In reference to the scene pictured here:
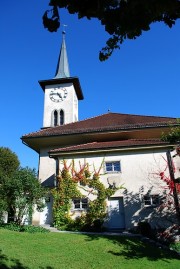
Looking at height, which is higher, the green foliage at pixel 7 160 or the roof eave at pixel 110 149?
the green foliage at pixel 7 160

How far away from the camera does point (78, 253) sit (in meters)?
11.4

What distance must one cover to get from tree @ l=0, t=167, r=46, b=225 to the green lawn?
200 centimetres

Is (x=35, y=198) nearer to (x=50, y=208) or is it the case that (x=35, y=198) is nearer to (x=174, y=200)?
(x=50, y=208)

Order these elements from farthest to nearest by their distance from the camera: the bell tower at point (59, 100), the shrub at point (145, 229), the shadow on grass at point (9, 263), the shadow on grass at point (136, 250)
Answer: the bell tower at point (59, 100) < the shrub at point (145, 229) < the shadow on grass at point (136, 250) < the shadow on grass at point (9, 263)

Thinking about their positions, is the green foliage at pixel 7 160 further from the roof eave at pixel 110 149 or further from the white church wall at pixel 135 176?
the white church wall at pixel 135 176

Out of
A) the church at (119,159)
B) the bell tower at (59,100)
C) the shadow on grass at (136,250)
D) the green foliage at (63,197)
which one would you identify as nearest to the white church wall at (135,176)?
the church at (119,159)

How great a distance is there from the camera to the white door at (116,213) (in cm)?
1741

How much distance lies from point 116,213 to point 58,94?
23.5 m

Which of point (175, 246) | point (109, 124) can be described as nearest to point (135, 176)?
point (175, 246)

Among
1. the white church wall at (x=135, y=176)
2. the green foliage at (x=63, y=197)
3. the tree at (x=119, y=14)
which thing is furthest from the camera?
the green foliage at (x=63, y=197)

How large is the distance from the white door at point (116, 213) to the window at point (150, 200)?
1.58 meters

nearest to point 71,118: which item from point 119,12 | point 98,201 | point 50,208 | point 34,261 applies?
point 50,208

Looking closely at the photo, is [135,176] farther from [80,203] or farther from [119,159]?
[80,203]

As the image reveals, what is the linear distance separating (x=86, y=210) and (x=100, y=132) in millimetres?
6939
